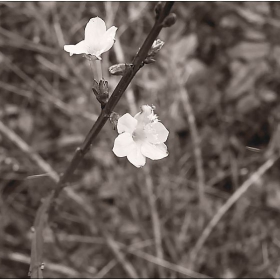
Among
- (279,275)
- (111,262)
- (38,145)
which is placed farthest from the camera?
(38,145)

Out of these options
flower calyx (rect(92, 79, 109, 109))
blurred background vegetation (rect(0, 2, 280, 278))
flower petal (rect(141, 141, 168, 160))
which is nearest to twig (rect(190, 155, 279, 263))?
blurred background vegetation (rect(0, 2, 280, 278))

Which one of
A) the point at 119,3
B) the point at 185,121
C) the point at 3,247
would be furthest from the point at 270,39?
the point at 3,247

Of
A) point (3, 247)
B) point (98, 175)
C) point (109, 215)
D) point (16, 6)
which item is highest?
point (16, 6)

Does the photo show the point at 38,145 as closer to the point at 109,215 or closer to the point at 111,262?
the point at 109,215

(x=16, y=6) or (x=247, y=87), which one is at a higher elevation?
(x=16, y=6)

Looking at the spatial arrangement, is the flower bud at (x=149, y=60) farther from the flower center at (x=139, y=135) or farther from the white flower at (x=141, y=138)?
the flower center at (x=139, y=135)
